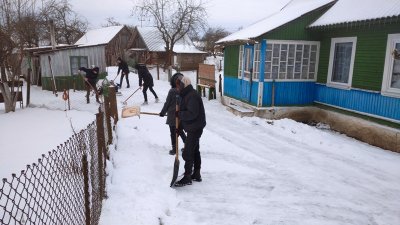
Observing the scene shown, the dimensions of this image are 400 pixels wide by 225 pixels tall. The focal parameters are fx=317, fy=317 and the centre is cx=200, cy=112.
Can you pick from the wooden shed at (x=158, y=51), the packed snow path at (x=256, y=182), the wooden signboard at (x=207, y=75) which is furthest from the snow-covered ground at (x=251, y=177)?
the wooden shed at (x=158, y=51)

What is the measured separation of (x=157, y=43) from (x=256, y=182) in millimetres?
32990

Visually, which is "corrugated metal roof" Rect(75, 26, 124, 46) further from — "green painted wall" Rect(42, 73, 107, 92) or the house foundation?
the house foundation

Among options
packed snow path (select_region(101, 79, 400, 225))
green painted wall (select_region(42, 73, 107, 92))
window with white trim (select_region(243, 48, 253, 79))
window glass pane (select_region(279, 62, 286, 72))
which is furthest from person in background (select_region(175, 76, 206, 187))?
green painted wall (select_region(42, 73, 107, 92))

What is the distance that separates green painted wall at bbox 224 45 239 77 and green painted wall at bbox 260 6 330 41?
2.53 m

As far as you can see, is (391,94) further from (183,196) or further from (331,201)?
(183,196)

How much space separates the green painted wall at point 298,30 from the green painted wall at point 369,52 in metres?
1.04

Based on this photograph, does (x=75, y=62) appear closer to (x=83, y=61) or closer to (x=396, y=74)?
(x=83, y=61)

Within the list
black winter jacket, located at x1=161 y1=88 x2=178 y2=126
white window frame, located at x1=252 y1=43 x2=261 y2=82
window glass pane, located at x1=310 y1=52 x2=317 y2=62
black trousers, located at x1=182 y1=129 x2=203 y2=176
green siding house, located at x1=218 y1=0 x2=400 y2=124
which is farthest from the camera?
window glass pane, located at x1=310 y1=52 x2=317 y2=62

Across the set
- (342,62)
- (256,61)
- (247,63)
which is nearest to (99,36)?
(247,63)

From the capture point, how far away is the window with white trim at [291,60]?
35.8ft

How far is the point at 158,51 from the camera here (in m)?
36.0

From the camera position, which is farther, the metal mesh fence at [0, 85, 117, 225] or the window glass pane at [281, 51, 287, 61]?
the window glass pane at [281, 51, 287, 61]

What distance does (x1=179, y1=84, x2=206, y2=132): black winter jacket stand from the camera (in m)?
5.21

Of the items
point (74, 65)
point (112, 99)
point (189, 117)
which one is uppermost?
point (74, 65)
